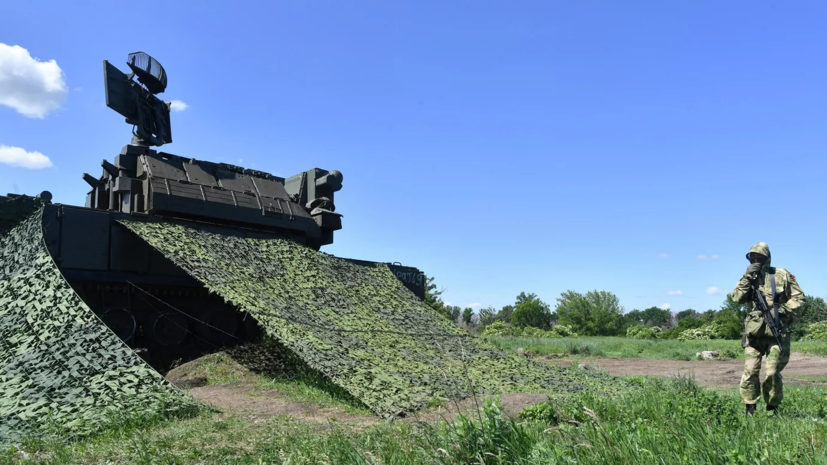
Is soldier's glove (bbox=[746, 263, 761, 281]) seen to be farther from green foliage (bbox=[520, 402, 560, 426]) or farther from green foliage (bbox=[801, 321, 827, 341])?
green foliage (bbox=[801, 321, 827, 341])

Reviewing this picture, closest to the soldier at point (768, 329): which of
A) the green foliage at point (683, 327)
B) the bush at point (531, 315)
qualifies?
the green foliage at point (683, 327)

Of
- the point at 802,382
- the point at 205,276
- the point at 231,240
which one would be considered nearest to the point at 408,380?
the point at 205,276

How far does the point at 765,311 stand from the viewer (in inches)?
254

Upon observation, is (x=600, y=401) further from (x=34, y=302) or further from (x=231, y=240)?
(x=231, y=240)

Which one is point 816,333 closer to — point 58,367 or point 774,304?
point 774,304

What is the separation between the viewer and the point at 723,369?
13.6 meters

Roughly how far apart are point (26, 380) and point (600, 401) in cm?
615

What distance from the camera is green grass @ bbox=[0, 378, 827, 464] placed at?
3.62 metres

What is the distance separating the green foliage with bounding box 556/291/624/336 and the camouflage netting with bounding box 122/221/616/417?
35427 millimetres

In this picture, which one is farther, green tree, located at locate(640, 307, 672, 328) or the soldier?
green tree, located at locate(640, 307, 672, 328)

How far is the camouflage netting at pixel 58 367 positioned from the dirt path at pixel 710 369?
8.14 m

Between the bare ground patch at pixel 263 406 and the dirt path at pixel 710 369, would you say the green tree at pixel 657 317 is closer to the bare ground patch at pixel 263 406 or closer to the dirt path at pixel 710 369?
the dirt path at pixel 710 369

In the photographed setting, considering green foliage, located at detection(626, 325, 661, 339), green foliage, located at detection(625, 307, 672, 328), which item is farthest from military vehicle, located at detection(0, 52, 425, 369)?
green foliage, located at detection(625, 307, 672, 328)

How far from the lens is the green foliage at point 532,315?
157ft
